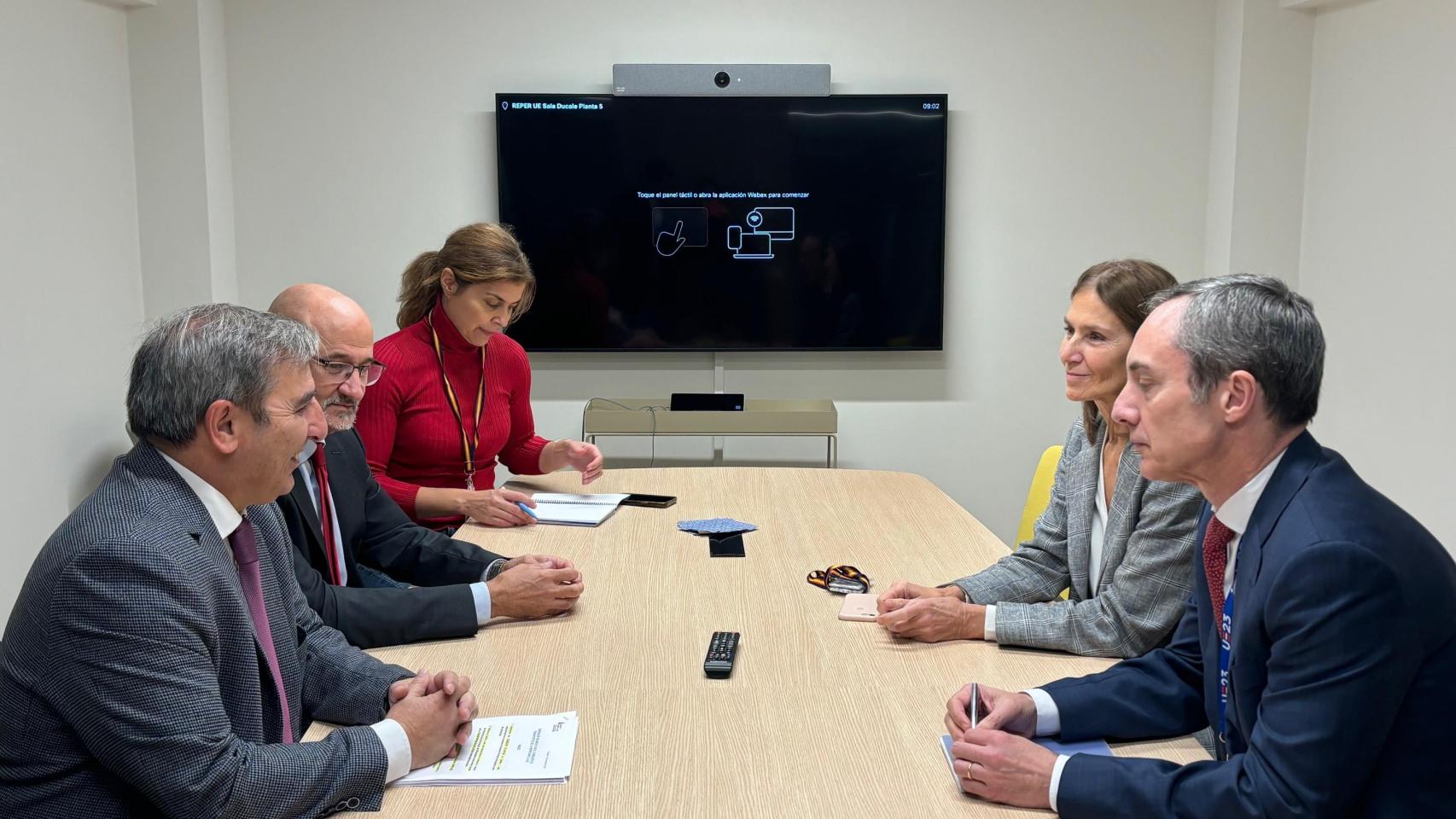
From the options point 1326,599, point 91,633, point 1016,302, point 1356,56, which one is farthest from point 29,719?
point 1356,56

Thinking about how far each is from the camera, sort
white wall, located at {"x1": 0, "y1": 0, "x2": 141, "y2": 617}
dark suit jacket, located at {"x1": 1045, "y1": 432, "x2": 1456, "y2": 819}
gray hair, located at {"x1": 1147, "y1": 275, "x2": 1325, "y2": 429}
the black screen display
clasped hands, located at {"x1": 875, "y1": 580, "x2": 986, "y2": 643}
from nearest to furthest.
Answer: dark suit jacket, located at {"x1": 1045, "y1": 432, "x2": 1456, "y2": 819}
gray hair, located at {"x1": 1147, "y1": 275, "x2": 1325, "y2": 429}
clasped hands, located at {"x1": 875, "y1": 580, "x2": 986, "y2": 643}
white wall, located at {"x1": 0, "y1": 0, "x2": 141, "y2": 617}
the black screen display

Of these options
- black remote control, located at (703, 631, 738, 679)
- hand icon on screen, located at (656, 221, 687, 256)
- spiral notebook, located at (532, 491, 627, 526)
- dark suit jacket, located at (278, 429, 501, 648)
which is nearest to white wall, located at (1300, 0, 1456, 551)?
hand icon on screen, located at (656, 221, 687, 256)

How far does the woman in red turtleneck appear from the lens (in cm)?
315

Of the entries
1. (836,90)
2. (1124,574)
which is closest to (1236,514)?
(1124,574)

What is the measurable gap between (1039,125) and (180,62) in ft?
12.1

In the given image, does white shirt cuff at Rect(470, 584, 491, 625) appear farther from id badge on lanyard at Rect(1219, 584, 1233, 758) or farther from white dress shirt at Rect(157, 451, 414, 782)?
id badge on lanyard at Rect(1219, 584, 1233, 758)

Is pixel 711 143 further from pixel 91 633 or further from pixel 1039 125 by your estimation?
pixel 91 633

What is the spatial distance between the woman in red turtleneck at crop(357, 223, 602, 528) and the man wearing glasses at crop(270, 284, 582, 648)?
368 mm

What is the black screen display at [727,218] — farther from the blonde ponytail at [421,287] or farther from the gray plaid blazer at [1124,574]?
the gray plaid blazer at [1124,574]

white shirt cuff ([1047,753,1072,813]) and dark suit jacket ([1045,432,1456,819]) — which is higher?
dark suit jacket ([1045,432,1456,819])

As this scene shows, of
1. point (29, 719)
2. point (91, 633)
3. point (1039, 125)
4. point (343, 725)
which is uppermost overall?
point (1039, 125)

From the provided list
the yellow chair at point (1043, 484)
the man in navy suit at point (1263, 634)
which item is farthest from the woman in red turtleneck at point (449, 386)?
the man in navy suit at point (1263, 634)

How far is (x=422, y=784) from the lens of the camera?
151 cm

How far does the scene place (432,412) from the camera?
329 centimetres
